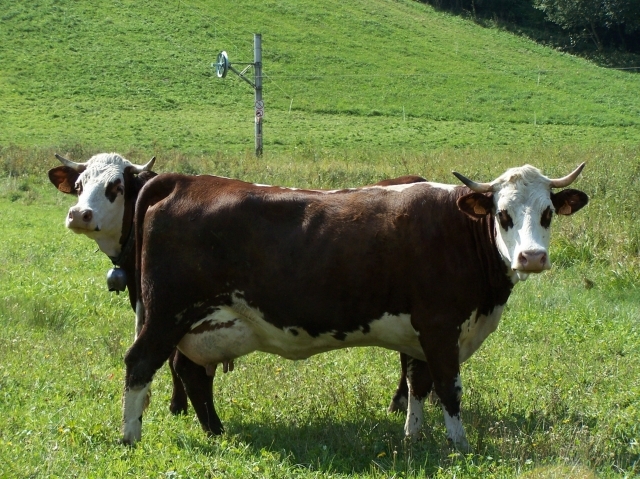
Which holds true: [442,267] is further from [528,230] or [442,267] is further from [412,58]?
[412,58]

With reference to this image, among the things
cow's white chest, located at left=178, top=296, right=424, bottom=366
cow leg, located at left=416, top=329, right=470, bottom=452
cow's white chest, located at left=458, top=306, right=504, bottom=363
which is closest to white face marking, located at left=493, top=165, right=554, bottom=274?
cow's white chest, located at left=458, top=306, right=504, bottom=363

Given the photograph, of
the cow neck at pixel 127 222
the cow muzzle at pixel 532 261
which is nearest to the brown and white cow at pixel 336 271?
the cow muzzle at pixel 532 261

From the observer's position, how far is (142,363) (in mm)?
6516

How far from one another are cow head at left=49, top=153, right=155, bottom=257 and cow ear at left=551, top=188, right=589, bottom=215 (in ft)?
11.7

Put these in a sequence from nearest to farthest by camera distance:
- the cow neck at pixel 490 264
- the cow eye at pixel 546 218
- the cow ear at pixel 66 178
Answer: the cow eye at pixel 546 218 < the cow neck at pixel 490 264 < the cow ear at pixel 66 178

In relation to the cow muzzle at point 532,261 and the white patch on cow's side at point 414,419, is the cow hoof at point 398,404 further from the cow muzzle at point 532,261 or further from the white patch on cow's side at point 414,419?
the cow muzzle at point 532,261

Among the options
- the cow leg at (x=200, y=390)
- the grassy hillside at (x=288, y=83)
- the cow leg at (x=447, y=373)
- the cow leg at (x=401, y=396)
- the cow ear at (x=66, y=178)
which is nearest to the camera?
the cow leg at (x=447, y=373)

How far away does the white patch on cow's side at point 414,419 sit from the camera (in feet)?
21.5

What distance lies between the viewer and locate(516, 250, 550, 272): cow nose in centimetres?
571

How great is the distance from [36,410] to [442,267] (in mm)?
3401

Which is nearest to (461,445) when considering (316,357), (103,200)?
(316,357)

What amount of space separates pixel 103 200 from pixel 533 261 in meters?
3.68

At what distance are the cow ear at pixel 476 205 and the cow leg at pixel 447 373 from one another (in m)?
0.84

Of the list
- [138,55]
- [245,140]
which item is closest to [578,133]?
[245,140]
